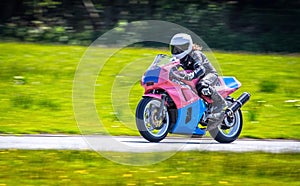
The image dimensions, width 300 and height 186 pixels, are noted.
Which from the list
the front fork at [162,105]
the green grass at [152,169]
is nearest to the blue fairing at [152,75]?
the front fork at [162,105]

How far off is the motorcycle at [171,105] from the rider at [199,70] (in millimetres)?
63

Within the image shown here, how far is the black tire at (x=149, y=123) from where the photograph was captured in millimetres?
9867

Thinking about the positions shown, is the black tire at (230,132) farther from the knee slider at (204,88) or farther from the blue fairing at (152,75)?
the blue fairing at (152,75)

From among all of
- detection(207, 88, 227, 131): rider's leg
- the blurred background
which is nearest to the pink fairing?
detection(207, 88, 227, 131): rider's leg

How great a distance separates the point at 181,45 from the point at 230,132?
4.84 feet

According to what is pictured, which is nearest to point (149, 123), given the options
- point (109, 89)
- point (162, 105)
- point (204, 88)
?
point (162, 105)

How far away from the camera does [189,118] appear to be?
10.0m

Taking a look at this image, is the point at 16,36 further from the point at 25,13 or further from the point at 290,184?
the point at 290,184

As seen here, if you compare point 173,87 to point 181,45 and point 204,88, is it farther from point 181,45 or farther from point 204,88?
point 181,45

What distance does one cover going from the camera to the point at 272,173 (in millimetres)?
8930

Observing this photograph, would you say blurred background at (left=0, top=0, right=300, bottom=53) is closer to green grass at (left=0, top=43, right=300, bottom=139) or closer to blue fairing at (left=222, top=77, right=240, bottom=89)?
green grass at (left=0, top=43, right=300, bottom=139)

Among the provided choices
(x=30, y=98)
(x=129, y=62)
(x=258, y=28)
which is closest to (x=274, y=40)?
(x=258, y=28)

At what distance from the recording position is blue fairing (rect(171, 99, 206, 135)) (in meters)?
10.0

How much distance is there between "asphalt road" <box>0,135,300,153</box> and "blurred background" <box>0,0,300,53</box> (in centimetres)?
956
